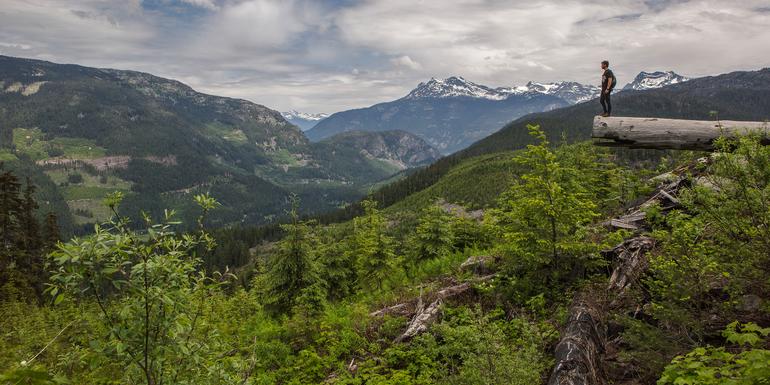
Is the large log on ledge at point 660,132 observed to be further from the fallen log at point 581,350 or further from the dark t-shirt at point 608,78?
the fallen log at point 581,350

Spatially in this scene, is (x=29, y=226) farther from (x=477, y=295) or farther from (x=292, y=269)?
(x=477, y=295)

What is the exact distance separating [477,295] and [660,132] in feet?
23.0

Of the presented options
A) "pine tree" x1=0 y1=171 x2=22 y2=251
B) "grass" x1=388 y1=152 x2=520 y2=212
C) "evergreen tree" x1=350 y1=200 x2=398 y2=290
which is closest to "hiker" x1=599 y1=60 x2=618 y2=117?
"evergreen tree" x1=350 y1=200 x2=398 y2=290

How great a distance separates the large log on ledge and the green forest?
523mm

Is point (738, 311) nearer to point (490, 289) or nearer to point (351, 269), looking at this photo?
point (490, 289)

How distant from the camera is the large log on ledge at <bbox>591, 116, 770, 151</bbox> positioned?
413 inches

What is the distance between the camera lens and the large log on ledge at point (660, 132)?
413 inches

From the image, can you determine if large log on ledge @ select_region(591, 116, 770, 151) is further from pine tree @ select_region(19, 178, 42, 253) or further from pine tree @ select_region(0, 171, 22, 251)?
pine tree @ select_region(19, 178, 42, 253)

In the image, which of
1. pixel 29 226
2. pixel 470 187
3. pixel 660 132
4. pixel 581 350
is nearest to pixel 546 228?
pixel 581 350

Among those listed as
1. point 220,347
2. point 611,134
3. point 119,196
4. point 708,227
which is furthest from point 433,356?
point 611,134

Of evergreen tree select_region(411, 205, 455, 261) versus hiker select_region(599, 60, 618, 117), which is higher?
hiker select_region(599, 60, 618, 117)

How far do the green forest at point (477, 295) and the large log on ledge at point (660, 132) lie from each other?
52 cm

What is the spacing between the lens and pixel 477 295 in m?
10.8

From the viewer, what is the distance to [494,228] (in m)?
11.1
